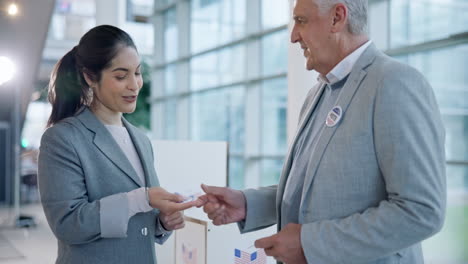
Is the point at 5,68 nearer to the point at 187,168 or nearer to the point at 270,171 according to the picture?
the point at 187,168

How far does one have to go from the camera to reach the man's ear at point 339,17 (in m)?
1.39

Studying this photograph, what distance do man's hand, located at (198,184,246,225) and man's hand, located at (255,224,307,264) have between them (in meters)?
0.38

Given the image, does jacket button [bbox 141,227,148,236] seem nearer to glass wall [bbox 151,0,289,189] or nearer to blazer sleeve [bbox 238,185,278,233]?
blazer sleeve [bbox 238,185,278,233]

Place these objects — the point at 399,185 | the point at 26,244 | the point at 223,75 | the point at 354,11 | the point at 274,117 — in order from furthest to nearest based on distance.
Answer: the point at 223,75 < the point at 274,117 < the point at 26,244 < the point at 354,11 < the point at 399,185

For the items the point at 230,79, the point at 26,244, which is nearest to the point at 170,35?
the point at 230,79

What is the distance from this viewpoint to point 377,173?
1283 mm

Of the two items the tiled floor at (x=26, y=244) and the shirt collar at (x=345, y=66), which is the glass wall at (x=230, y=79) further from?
the shirt collar at (x=345, y=66)

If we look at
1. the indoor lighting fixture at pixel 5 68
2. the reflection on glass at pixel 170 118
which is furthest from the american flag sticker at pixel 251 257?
the reflection on glass at pixel 170 118

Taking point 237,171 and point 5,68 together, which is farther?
point 237,171

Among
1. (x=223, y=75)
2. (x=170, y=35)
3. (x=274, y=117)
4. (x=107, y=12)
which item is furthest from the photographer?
(x=170, y=35)

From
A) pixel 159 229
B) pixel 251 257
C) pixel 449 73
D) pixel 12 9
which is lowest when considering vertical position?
pixel 251 257

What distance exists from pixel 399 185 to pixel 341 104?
0.28m

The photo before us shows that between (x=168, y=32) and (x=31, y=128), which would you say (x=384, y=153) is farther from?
(x=31, y=128)

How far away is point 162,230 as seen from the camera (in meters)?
1.89
